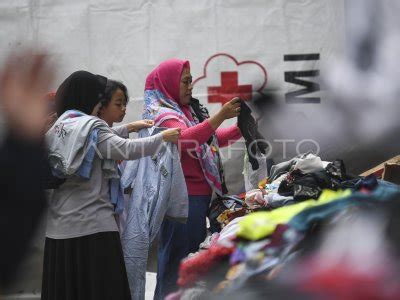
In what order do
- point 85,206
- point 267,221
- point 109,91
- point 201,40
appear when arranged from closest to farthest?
point 267,221 < point 85,206 < point 109,91 < point 201,40

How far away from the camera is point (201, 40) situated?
3699mm

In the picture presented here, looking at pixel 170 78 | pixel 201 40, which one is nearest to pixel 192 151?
pixel 170 78

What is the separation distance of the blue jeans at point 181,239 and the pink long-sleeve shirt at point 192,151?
0.05 metres

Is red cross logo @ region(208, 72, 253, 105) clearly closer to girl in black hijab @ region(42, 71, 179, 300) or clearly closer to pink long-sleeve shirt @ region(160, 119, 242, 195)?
pink long-sleeve shirt @ region(160, 119, 242, 195)

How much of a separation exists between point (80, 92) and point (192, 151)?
62 cm

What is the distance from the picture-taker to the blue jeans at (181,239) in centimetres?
281

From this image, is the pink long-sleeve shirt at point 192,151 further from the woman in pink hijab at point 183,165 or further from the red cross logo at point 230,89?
the red cross logo at point 230,89

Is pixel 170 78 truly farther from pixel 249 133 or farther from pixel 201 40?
pixel 201 40

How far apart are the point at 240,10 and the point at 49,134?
5.56 feet

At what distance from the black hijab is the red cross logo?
4.04 feet

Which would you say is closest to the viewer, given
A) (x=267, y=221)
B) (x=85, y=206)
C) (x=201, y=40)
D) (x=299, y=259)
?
(x=299, y=259)

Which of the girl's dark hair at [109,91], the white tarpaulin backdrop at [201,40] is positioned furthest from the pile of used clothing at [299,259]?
the white tarpaulin backdrop at [201,40]

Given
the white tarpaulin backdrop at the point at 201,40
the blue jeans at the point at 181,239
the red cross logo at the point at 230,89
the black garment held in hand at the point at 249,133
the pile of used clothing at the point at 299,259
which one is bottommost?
the blue jeans at the point at 181,239

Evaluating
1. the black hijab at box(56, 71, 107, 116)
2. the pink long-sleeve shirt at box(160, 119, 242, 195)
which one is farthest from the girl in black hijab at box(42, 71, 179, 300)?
the pink long-sleeve shirt at box(160, 119, 242, 195)
